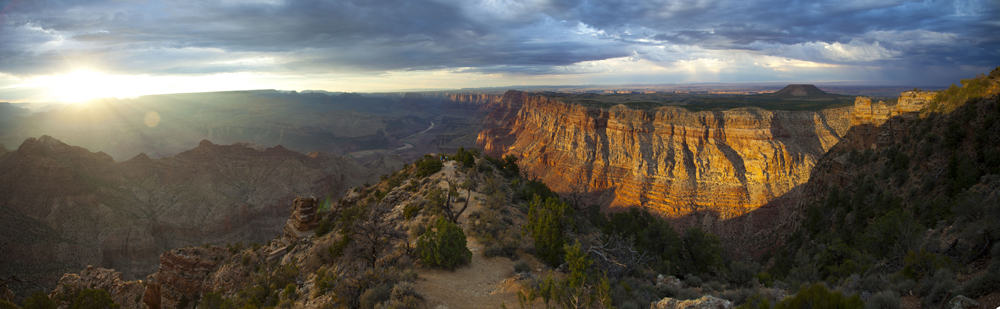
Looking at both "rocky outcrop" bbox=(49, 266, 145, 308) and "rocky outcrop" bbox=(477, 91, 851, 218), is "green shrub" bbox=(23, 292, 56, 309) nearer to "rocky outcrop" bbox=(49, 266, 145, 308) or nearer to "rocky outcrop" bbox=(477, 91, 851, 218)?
"rocky outcrop" bbox=(49, 266, 145, 308)

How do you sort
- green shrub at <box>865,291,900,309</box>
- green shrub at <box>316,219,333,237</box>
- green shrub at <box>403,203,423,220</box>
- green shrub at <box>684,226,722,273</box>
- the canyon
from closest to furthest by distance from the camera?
green shrub at <box>865,291,900,309</box>
green shrub at <box>684,226,722,273</box>
green shrub at <box>403,203,423,220</box>
green shrub at <box>316,219,333,237</box>
the canyon

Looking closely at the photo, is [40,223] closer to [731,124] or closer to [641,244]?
[641,244]

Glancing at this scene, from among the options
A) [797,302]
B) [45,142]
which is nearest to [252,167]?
[45,142]

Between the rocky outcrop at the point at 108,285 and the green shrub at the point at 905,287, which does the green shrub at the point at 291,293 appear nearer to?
the green shrub at the point at 905,287

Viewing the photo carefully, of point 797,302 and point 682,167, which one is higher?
point 797,302

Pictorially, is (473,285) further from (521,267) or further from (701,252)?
(701,252)

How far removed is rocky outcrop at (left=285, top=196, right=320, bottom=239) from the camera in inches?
1041

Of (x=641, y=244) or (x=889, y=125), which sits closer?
(x=641, y=244)

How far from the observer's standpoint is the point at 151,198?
54719mm

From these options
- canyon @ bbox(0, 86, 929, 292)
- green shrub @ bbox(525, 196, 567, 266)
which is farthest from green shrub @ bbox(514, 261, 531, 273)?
canyon @ bbox(0, 86, 929, 292)

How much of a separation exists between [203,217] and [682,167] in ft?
230

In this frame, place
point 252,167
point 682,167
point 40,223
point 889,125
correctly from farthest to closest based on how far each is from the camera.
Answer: point 252,167 → point 682,167 → point 40,223 → point 889,125

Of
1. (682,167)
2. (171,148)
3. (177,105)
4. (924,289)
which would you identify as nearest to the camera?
(924,289)

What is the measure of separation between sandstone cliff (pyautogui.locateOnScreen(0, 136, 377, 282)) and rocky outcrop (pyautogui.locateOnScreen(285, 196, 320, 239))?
92.1 feet
